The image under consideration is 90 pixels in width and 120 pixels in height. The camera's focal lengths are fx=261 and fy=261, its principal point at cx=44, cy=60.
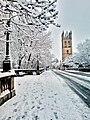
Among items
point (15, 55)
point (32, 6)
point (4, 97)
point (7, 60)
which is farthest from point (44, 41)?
point (32, 6)

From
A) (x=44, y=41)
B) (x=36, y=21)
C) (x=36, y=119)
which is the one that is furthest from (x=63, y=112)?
(x=44, y=41)

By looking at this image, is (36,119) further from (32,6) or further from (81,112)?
(32,6)

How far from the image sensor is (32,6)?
25.0 ft

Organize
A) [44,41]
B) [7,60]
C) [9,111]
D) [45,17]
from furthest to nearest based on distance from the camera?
[44,41] < [7,60] < [9,111] < [45,17]

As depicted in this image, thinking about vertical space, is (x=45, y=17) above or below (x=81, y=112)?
above

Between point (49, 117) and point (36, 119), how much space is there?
1.62 ft

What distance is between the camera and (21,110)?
8820 mm

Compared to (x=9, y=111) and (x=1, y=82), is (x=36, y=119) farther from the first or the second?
(x=1, y=82)

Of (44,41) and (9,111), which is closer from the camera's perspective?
(9,111)

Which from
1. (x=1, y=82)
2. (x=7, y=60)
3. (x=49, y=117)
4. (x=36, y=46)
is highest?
(x=36, y=46)

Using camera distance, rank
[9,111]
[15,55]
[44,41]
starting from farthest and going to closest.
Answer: [44,41], [15,55], [9,111]

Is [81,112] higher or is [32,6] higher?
[32,6]

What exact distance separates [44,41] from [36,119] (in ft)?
133

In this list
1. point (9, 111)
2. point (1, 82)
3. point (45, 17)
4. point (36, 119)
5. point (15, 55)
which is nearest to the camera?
point (36, 119)
